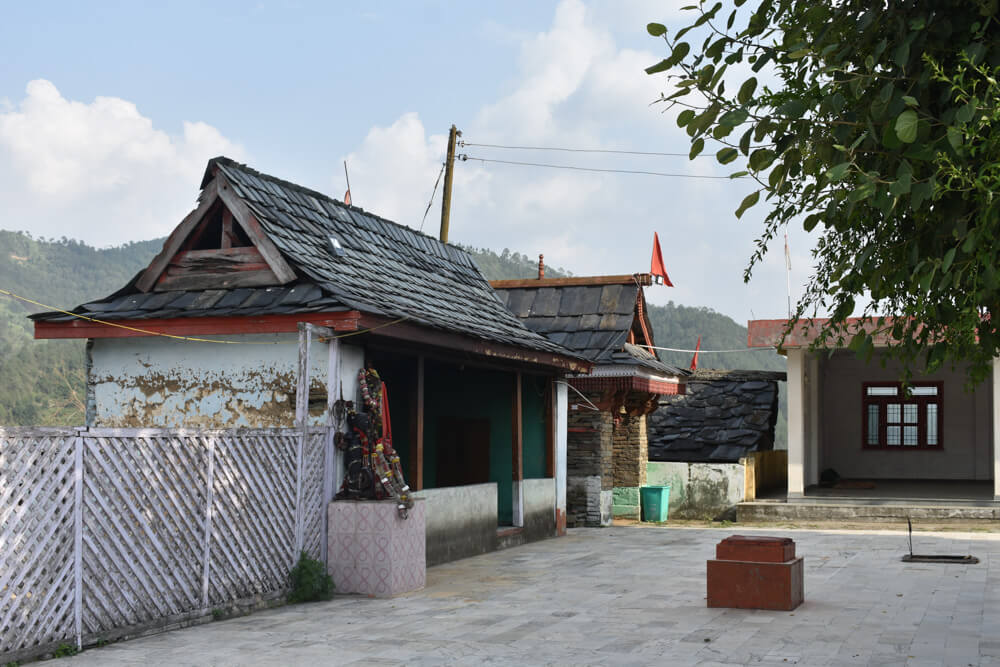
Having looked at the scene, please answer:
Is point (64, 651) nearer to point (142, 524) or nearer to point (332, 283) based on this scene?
point (142, 524)

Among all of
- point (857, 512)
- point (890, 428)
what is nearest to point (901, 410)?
point (890, 428)

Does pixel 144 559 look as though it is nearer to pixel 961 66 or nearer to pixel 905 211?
pixel 905 211

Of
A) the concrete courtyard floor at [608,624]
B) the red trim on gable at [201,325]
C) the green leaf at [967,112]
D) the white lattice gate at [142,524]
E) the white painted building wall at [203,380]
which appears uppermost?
the green leaf at [967,112]

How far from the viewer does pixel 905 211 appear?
513 cm

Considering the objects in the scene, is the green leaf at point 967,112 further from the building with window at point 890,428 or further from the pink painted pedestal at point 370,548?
the building with window at point 890,428

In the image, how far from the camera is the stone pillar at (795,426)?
1916 cm

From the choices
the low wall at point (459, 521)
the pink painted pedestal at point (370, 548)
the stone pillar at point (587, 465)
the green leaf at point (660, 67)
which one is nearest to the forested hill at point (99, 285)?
the stone pillar at point (587, 465)

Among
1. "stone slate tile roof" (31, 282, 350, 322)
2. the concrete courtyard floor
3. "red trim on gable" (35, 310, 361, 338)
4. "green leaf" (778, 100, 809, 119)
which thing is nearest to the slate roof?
the concrete courtyard floor

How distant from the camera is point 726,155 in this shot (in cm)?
445

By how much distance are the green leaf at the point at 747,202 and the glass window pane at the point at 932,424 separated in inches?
824

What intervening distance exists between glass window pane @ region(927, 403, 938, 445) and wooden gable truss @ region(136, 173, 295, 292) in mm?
17667

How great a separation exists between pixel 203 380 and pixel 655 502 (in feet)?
34.8

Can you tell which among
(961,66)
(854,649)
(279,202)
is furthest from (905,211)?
(279,202)

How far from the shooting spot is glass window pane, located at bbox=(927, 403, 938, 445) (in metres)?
23.6
